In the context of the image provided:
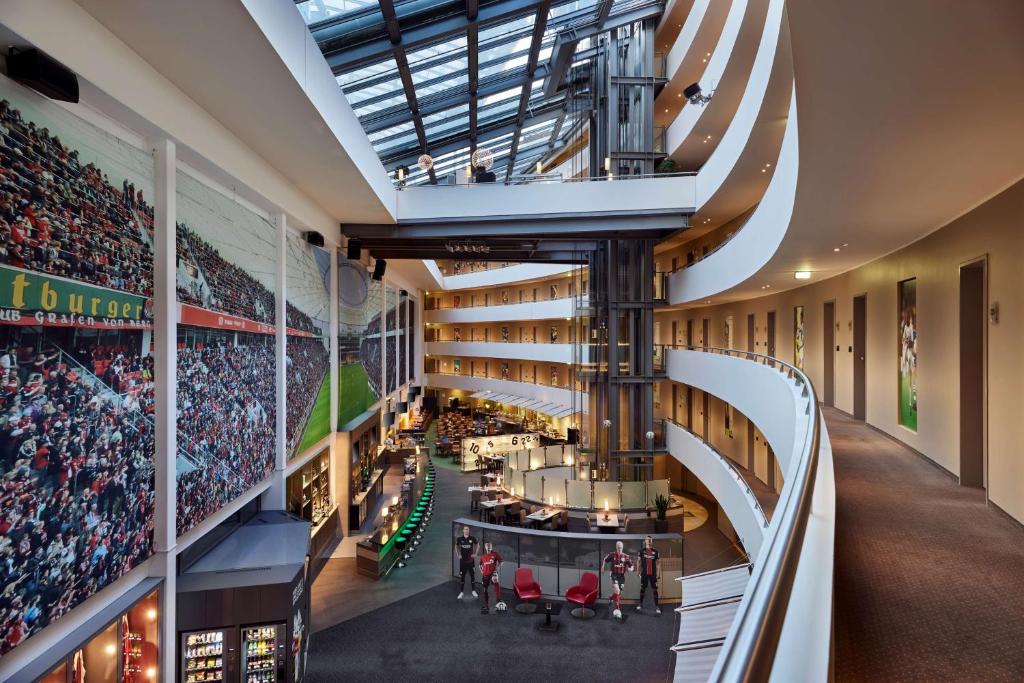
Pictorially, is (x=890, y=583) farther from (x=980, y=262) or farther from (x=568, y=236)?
(x=568, y=236)

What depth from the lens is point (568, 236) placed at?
15.3 metres

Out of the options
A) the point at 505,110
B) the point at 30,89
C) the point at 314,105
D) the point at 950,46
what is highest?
the point at 505,110

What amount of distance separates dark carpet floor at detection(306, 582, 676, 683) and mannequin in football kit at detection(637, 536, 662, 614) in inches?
16.8

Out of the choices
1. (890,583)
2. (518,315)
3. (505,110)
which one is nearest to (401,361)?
(518,315)

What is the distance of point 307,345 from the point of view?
12008 mm

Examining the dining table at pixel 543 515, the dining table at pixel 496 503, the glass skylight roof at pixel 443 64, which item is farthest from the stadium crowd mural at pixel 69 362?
the dining table at pixel 496 503

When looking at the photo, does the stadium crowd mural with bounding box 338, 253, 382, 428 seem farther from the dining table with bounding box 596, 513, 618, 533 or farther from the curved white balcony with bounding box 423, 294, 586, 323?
the curved white balcony with bounding box 423, 294, 586, 323

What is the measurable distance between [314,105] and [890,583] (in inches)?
300

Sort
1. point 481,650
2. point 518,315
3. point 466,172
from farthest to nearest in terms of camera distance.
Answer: point 518,315 < point 466,172 < point 481,650

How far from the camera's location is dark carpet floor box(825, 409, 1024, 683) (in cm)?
290

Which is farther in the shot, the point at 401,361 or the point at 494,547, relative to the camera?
the point at 401,361

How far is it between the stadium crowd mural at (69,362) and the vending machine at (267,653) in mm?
2028

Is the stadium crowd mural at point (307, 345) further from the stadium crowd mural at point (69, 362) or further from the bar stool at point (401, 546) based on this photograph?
the stadium crowd mural at point (69, 362)

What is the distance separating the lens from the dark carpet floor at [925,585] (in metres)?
2.90
